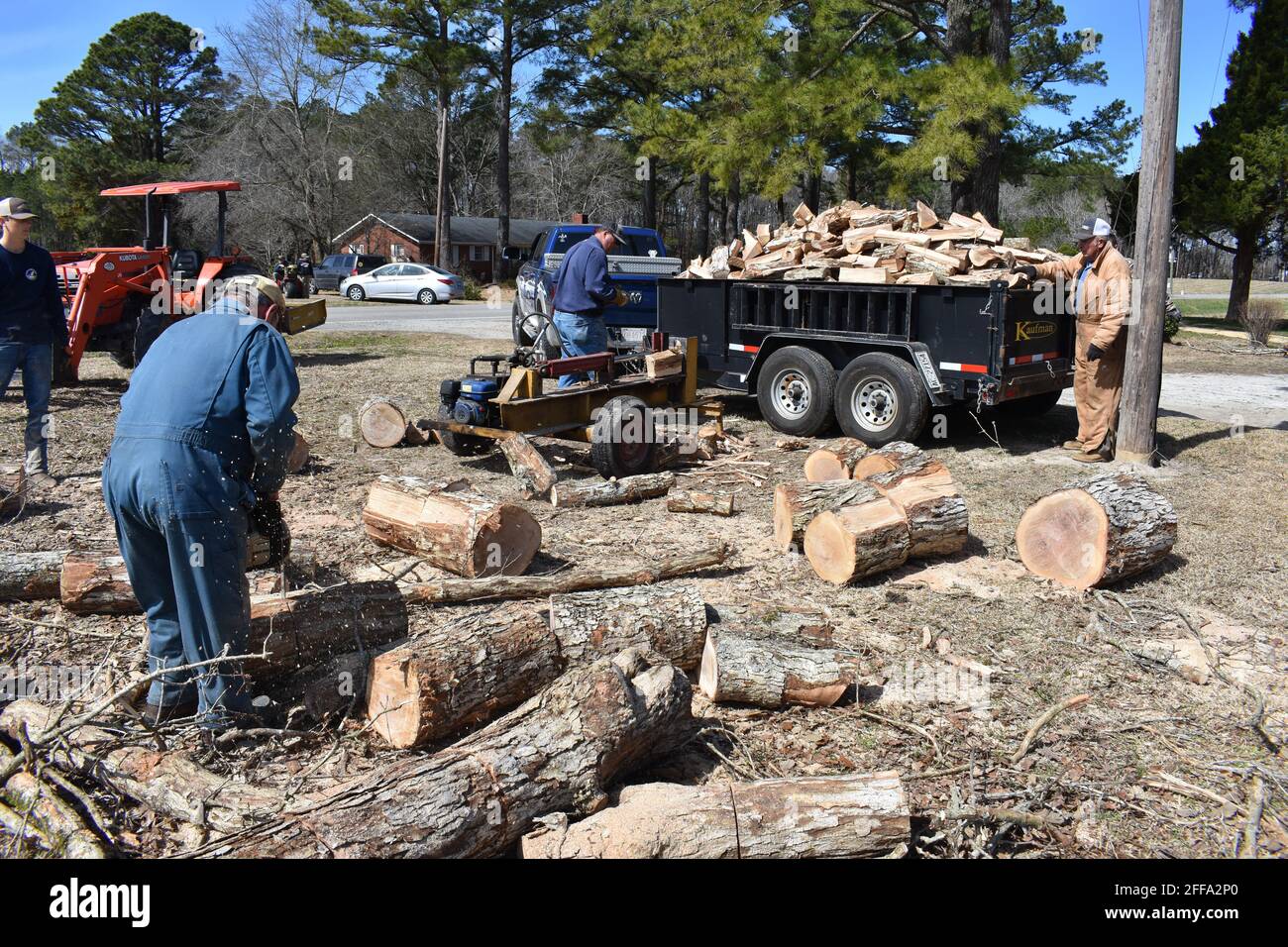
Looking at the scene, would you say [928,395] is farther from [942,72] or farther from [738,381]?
[942,72]

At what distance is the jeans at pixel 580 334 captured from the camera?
874 centimetres

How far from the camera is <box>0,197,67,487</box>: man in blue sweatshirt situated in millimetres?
7305

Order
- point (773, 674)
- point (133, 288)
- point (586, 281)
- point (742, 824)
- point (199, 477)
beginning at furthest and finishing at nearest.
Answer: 1. point (133, 288)
2. point (586, 281)
3. point (773, 674)
4. point (199, 477)
5. point (742, 824)

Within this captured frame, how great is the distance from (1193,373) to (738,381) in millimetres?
8285

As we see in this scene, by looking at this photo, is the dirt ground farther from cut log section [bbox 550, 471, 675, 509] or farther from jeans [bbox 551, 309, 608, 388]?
jeans [bbox 551, 309, 608, 388]

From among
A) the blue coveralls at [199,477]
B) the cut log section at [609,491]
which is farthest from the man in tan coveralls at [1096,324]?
the blue coveralls at [199,477]

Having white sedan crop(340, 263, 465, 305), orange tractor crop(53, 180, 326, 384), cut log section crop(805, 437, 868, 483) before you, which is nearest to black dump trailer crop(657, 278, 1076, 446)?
cut log section crop(805, 437, 868, 483)

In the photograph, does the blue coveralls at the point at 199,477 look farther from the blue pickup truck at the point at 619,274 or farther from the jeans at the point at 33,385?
the blue pickup truck at the point at 619,274

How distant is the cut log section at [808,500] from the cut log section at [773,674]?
1719mm

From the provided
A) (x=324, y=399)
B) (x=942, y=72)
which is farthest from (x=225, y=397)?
(x=942, y=72)

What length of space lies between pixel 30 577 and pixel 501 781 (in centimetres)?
341

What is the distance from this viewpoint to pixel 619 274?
13.3 m

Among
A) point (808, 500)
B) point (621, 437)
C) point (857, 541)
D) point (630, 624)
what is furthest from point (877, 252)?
point (630, 624)

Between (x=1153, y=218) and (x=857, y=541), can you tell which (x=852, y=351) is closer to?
(x=1153, y=218)
